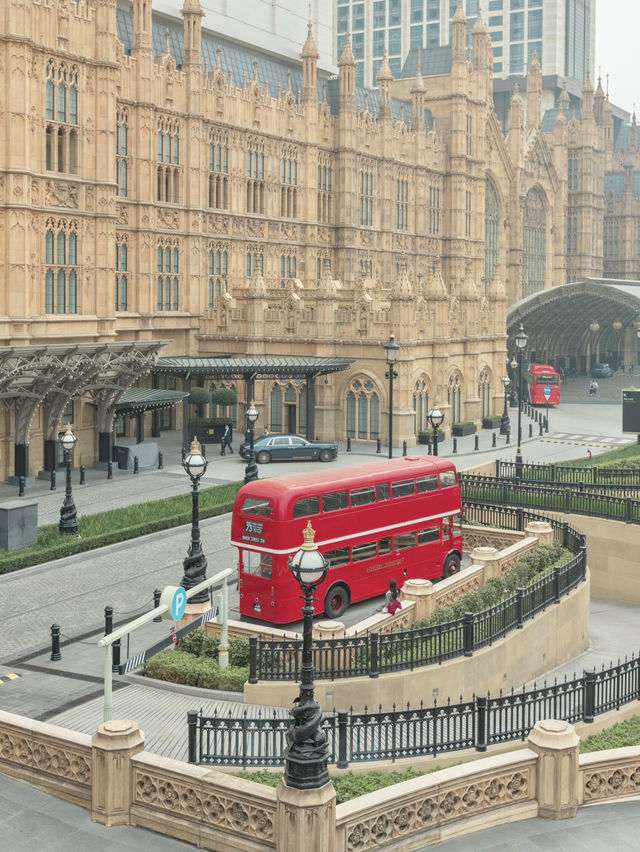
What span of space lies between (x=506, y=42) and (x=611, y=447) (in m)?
114

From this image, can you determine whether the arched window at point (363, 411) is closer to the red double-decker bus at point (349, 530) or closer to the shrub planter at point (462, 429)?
the shrub planter at point (462, 429)

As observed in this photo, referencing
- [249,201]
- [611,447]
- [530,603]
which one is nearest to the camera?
[530,603]

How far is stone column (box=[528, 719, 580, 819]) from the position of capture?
1383 centimetres

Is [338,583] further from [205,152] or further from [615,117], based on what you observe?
[615,117]

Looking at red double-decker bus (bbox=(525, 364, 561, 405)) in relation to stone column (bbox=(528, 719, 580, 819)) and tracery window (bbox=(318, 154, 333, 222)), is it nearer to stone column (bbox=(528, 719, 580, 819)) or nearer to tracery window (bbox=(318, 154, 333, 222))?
tracery window (bbox=(318, 154, 333, 222))

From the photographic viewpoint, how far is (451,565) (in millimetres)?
27953

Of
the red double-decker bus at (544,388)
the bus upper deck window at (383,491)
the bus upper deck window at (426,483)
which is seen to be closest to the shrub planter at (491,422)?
the red double-decker bus at (544,388)

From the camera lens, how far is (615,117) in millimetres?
146000

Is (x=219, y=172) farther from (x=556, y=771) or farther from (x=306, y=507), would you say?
(x=556, y=771)

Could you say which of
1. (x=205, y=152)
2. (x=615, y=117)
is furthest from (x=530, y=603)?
(x=615, y=117)

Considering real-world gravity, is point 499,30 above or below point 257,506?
above

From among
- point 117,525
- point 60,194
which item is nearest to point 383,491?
point 117,525

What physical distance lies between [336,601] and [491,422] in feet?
125

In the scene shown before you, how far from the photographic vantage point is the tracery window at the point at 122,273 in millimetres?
53219
